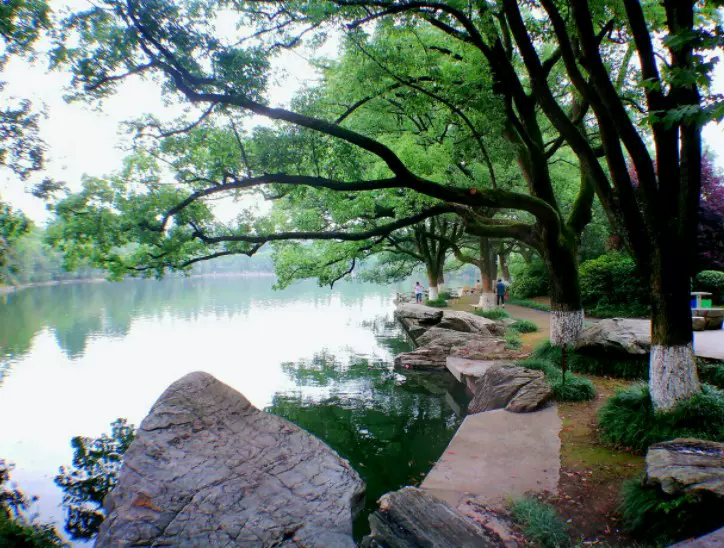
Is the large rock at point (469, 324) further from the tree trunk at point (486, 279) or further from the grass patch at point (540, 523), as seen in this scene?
the grass patch at point (540, 523)

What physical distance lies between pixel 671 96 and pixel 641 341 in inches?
192

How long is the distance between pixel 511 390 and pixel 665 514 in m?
3.75

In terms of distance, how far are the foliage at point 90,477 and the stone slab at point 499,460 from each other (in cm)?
442

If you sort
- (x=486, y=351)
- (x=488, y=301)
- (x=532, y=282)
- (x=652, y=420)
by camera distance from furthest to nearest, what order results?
(x=532, y=282) → (x=488, y=301) → (x=486, y=351) → (x=652, y=420)

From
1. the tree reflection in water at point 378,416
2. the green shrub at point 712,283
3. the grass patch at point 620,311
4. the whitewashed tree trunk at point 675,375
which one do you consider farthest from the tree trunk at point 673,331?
the green shrub at point 712,283

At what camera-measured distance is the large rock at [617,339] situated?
7931 millimetres

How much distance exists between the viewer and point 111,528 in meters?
4.17

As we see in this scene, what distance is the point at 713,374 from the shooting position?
6.77 meters

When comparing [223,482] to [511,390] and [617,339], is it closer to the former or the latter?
[511,390]

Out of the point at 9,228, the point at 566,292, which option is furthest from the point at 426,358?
the point at 9,228

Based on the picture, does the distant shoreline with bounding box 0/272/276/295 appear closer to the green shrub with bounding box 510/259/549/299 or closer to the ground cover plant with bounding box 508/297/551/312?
the ground cover plant with bounding box 508/297/551/312

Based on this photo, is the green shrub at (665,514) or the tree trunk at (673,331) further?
the tree trunk at (673,331)

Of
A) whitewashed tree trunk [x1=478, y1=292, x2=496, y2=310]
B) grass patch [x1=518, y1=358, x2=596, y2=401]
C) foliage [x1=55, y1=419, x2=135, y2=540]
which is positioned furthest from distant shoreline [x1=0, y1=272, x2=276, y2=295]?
grass patch [x1=518, y1=358, x2=596, y2=401]

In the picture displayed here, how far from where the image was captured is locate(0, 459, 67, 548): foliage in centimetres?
477
